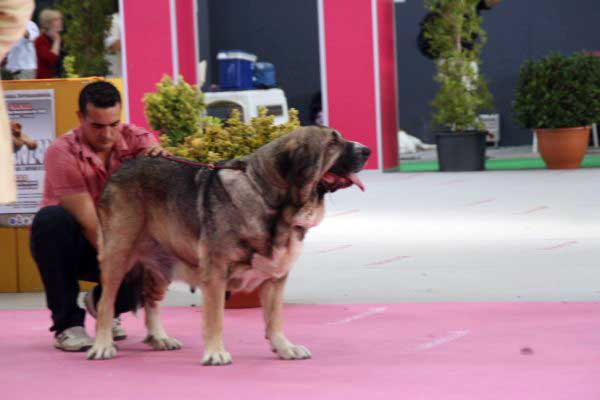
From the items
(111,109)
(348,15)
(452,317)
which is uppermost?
(348,15)

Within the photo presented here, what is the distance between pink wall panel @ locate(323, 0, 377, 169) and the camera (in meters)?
15.3

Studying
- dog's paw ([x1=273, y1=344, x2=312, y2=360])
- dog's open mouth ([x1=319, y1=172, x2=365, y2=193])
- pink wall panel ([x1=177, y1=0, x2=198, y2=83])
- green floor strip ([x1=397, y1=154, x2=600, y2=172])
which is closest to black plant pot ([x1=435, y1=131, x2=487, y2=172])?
green floor strip ([x1=397, y1=154, x2=600, y2=172])

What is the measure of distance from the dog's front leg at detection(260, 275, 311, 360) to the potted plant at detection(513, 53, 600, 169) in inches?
379

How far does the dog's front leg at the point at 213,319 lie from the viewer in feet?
14.9

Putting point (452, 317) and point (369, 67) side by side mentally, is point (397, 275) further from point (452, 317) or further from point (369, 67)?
point (369, 67)

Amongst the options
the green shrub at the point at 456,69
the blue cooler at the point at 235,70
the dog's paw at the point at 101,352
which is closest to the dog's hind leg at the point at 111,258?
the dog's paw at the point at 101,352

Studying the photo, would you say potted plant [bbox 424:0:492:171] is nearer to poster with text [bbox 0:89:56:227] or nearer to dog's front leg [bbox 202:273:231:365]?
poster with text [bbox 0:89:56:227]

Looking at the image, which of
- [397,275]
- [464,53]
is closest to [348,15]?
[464,53]

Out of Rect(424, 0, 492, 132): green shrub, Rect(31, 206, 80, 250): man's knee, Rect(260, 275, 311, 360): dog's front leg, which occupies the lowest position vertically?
Rect(260, 275, 311, 360): dog's front leg

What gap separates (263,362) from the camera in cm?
464

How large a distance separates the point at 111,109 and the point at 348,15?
10739mm

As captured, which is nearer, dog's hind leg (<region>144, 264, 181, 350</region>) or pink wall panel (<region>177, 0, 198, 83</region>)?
dog's hind leg (<region>144, 264, 181, 350</region>)

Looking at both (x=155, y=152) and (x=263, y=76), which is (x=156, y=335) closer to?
(x=155, y=152)

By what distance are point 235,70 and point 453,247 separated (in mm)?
9604
